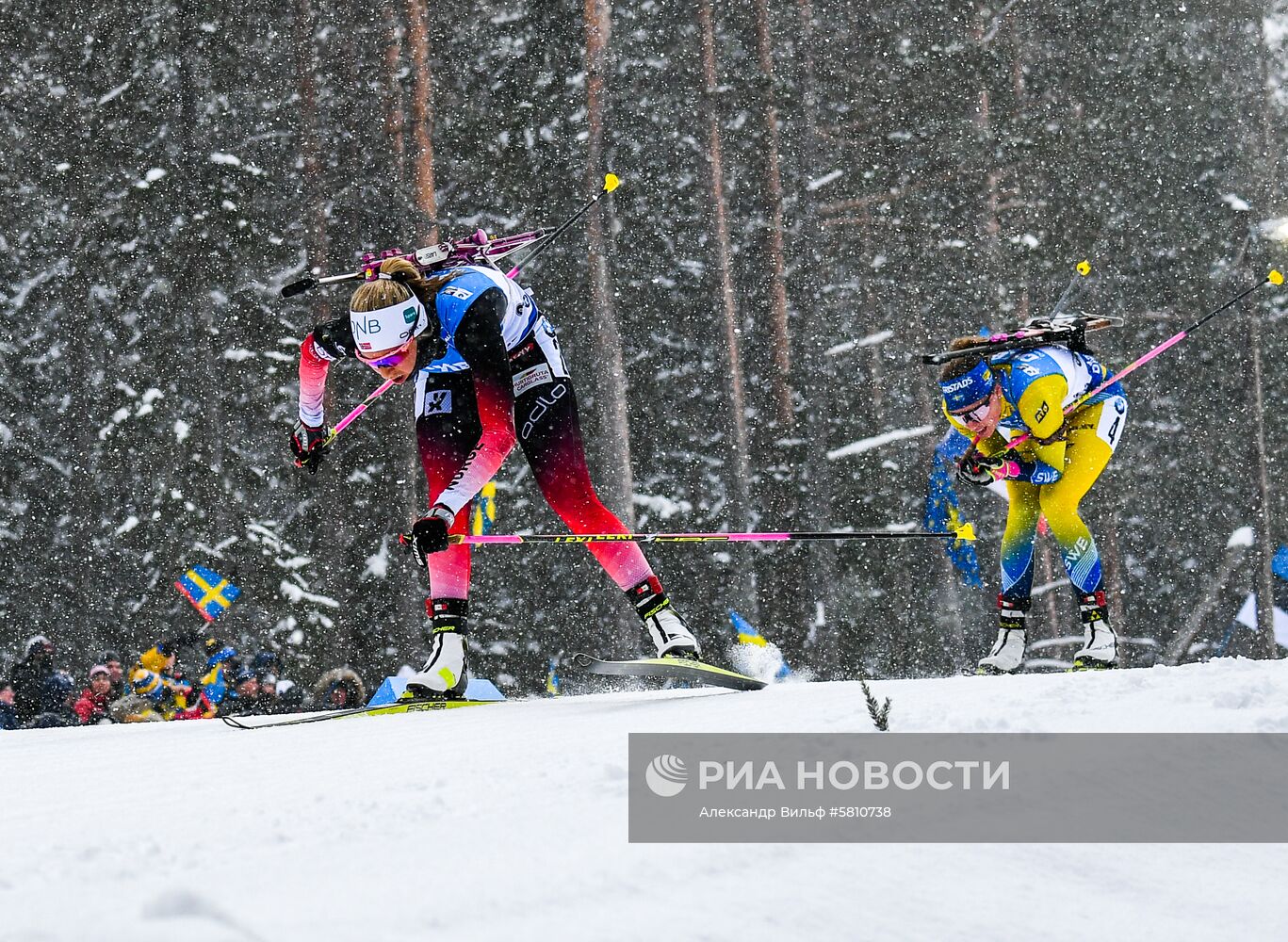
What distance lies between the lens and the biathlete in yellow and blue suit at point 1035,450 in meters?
6.16

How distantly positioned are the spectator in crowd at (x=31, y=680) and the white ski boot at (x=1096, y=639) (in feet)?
24.7

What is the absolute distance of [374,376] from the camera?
1374cm

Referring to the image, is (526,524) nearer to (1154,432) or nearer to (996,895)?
(1154,432)

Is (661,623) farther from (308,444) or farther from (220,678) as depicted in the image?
(220,678)

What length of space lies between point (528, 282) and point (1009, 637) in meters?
8.70

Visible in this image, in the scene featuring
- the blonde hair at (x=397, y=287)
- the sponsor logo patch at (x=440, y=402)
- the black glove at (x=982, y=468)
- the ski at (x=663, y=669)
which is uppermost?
the blonde hair at (x=397, y=287)

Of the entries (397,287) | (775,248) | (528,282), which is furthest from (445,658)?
(775,248)

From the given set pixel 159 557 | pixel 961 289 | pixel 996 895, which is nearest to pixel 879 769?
pixel 996 895

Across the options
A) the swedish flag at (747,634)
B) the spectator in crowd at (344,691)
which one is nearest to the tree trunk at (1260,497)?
the swedish flag at (747,634)

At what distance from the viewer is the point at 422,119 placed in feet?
45.8

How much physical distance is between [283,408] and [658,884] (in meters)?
12.3

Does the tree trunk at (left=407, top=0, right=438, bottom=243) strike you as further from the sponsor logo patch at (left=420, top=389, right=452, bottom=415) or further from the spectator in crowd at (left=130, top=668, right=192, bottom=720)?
the sponsor logo patch at (left=420, top=389, right=452, bottom=415)

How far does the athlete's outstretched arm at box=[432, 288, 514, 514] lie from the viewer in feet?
16.3

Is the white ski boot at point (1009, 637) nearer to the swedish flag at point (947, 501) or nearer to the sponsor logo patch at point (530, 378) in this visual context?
the swedish flag at point (947, 501)
